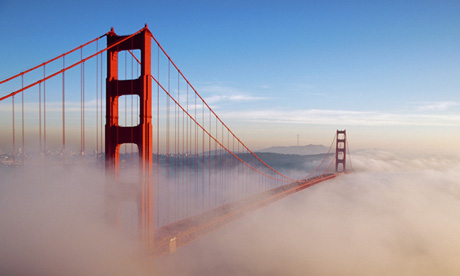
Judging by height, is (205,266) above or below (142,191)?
below

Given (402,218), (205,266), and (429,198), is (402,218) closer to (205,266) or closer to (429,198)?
(429,198)

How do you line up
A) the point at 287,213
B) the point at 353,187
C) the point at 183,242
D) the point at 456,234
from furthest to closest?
the point at 353,187 < the point at 287,213 < the point at 456,234 < the point at 183,242

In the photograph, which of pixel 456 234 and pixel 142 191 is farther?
pixel 456 234

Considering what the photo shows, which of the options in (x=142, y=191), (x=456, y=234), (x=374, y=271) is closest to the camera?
(x=142, y=191)

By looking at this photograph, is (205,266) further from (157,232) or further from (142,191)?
(142,191)

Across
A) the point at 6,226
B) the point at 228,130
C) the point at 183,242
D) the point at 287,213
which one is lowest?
the point at 287,213

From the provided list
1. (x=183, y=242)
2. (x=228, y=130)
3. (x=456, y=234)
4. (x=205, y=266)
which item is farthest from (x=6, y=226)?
(x=456, y=234)
